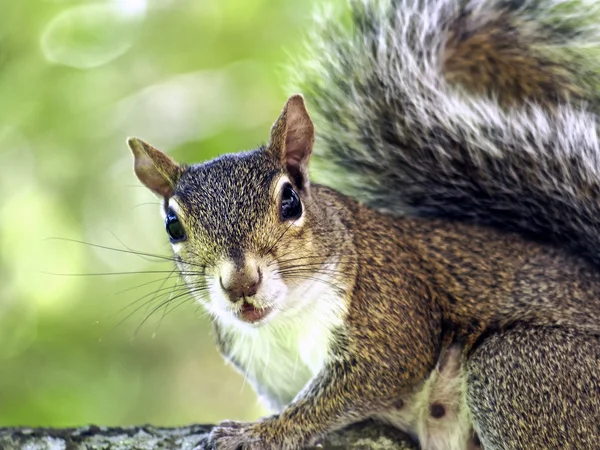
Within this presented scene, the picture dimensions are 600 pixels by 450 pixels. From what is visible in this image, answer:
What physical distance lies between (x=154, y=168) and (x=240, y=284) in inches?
27.1

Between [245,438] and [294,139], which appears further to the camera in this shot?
[294,139]

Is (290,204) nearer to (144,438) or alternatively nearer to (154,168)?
(154,168)

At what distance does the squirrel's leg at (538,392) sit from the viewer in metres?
2.13

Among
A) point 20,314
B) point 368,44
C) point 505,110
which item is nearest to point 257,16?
point 368,44

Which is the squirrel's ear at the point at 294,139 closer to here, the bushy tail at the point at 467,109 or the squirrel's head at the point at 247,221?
the squirrel's head at the point at 247,221

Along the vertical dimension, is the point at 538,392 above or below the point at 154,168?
below

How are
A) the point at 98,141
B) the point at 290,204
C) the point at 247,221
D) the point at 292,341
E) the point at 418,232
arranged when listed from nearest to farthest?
the point at 247,221 < the point at 290,204 < the point at 292,341 < the point at 418,232 < the point at 98,141


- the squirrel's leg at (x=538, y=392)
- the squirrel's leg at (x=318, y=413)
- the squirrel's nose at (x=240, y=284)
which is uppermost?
the squirrel's nose at (x=240, y=284)

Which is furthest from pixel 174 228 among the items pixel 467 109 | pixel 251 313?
pixel 467 109

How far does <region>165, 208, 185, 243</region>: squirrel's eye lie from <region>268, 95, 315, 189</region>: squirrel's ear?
374 mm

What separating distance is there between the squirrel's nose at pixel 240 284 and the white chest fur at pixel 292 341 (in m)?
0.24

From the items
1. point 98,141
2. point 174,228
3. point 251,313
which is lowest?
point 251,313

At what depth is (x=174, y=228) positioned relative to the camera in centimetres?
227

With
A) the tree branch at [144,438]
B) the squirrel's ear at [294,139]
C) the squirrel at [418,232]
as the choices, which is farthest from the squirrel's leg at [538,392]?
the squirrel's ear at [294,139]
